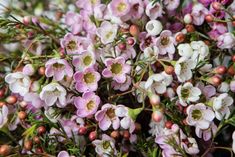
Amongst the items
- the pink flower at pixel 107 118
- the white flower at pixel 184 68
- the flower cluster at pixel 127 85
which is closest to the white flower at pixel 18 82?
the flower cluster at pixel 127 85

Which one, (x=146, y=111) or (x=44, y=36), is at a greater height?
(x=44, y=36)

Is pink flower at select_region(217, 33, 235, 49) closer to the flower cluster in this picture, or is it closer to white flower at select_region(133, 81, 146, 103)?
the flower cluster

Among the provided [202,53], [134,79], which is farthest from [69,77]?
[202,53]

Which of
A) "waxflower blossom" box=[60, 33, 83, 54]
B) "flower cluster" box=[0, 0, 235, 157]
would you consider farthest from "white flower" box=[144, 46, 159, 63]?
"waxflower blossom" box=[60, 33, 83, 54]

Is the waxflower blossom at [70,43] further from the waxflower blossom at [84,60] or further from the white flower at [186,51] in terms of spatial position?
the white flower at [186,51]

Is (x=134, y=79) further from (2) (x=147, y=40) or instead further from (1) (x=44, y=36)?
(1) (x=44, y=36)

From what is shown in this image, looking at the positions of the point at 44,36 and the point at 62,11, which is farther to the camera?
the point at 62,11
